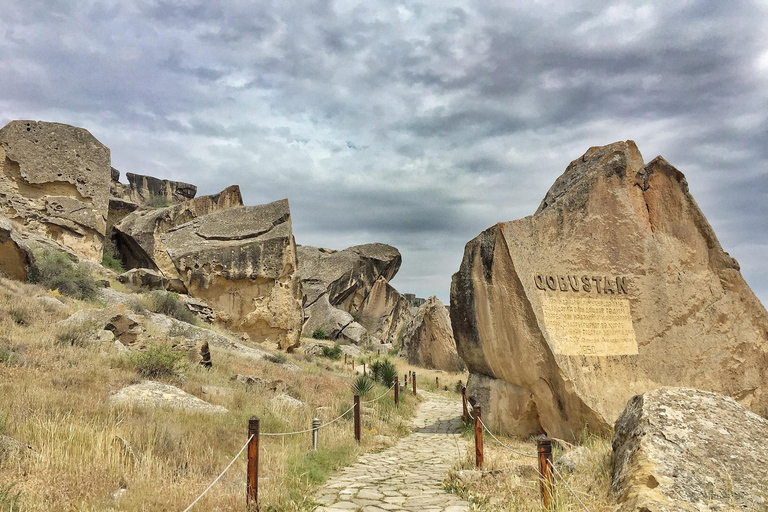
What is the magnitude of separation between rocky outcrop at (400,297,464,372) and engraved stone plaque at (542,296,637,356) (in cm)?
1641

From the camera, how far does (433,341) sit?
82.6 feet

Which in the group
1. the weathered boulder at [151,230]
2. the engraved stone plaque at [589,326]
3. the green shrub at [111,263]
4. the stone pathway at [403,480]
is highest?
the weathered boulder at [151,230]

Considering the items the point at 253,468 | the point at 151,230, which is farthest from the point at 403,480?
the point at 151,230

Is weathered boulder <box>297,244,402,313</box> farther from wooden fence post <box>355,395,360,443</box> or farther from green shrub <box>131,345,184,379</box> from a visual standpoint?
wooden fence post <box>355,395,360,443</box>

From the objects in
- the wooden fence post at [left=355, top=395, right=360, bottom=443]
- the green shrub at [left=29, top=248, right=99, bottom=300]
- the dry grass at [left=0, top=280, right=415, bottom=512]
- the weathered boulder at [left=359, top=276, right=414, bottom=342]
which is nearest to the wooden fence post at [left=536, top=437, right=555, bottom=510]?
the dry grass at [left=0, top=280, right=415, bottom=512]

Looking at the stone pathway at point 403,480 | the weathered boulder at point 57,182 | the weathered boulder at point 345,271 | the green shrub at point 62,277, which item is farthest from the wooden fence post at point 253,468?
the weathered boulder at point 345,271

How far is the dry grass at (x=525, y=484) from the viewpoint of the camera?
3992 mm

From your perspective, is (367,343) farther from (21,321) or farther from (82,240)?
(21,321)

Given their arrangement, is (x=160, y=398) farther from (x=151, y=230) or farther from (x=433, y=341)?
(x=433, y=341)

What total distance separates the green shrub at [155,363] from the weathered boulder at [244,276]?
10.0 meters

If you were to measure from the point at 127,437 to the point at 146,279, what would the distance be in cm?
1550

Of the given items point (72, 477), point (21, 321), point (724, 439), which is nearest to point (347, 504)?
point (72, 477)

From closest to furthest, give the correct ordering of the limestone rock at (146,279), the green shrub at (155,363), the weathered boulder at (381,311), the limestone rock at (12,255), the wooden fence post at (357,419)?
the wooden fence post at (357,419) < the green shrub at (155,363) < the limestone rock at (12,255) < the limestone rock at (146,279) < the weathered boulder at (381,311)

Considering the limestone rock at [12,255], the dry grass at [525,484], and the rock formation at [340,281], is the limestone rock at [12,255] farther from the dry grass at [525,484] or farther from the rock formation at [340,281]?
the rock formation at [340,281]
